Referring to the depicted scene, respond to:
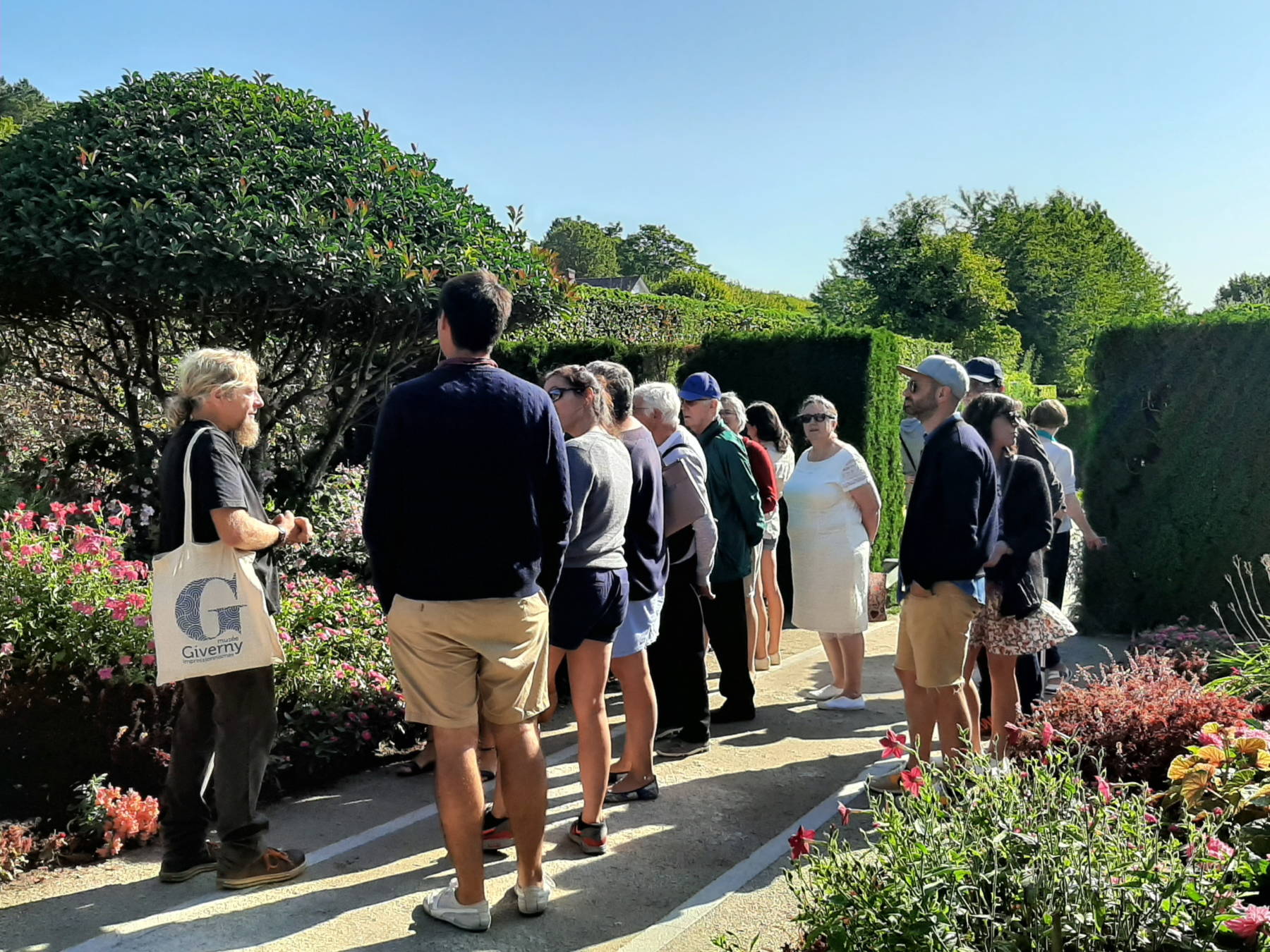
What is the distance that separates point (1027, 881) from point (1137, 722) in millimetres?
1981

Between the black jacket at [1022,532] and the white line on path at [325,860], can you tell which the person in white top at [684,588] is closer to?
the white line on path at [325,860]

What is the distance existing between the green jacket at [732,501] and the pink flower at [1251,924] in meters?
3.72

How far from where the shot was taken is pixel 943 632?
4.34 m

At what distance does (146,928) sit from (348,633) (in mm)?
2035

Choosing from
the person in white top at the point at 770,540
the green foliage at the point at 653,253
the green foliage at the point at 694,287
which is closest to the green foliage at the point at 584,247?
the green foliage at the point at 653,253

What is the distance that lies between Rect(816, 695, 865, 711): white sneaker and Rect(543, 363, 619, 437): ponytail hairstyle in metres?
2.78

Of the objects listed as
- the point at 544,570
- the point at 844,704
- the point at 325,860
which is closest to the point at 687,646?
the point at 844,704

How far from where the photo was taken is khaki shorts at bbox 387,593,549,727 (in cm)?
329

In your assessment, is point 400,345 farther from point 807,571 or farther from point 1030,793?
point 1030,793

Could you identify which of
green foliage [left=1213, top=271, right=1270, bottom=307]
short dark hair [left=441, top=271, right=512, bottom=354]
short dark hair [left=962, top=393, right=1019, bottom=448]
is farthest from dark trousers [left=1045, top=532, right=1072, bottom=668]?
green foliage [left=1213, top=271, right=1270, bottom=307]

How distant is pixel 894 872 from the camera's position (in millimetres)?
2514

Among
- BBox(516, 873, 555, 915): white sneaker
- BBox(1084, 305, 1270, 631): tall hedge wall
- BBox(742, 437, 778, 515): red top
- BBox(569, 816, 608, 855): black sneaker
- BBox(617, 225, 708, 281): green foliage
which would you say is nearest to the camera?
BBox(516, 873, 555, 915): white sneaker

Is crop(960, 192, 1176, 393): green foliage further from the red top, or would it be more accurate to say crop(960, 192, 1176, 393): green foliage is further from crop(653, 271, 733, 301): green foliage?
the red top

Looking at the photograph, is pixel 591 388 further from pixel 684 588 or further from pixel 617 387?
pixel 684 588
